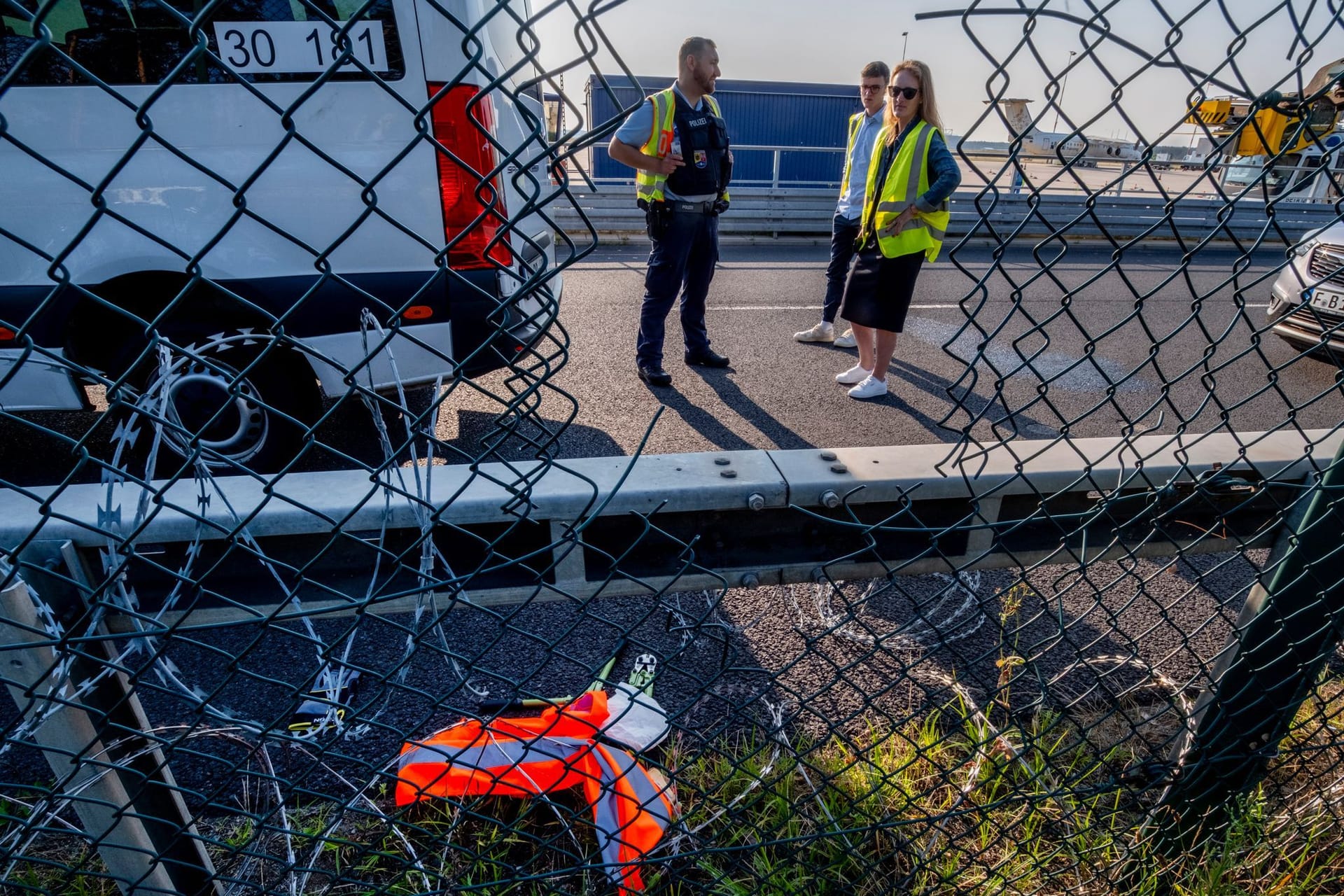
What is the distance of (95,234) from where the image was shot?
3.01 m

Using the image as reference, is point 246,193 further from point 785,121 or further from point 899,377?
point 785,121

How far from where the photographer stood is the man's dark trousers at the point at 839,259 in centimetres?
516

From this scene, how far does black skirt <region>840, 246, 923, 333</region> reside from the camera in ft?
13.3

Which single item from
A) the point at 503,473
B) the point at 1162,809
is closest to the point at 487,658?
the point at 503,473

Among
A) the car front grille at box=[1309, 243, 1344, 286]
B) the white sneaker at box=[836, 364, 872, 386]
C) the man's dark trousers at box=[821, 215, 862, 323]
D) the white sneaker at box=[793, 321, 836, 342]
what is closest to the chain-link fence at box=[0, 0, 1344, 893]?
the white sneaker at box=[836, 364, 872, 386]

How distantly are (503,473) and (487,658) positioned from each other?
4.24ft

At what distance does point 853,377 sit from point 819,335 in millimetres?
1013

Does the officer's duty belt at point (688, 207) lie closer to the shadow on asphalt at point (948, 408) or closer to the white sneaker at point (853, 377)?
the white sneaker at point (853, 377)

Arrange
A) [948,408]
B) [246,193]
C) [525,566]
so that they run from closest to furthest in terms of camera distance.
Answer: [525,566], [246,193], [948,408]

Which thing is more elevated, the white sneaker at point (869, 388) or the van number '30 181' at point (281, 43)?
the van number '30 181' at point (281, 43)

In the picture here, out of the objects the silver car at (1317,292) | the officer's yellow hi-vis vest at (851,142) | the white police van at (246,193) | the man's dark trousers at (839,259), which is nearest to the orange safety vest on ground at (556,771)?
the white police van at (246,193)

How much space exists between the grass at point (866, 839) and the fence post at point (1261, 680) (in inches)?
2.6

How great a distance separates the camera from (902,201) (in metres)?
3.84

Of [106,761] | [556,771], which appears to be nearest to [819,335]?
[556,771]
